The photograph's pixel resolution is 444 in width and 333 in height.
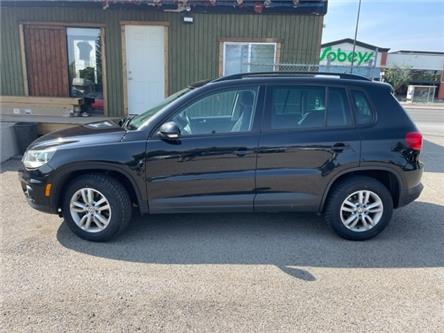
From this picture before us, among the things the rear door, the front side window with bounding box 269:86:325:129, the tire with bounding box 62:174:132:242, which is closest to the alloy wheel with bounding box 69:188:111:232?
the tire with bounding box 62:174:132:242

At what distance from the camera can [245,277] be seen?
121 inches

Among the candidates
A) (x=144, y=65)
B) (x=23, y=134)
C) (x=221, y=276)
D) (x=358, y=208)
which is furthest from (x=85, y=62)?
(x=358, y=208)

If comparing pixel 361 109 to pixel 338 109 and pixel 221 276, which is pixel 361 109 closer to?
pixel 338 109

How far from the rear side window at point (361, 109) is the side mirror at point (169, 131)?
197 centimetres

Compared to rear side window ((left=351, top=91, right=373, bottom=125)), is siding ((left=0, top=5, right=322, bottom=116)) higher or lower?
higher

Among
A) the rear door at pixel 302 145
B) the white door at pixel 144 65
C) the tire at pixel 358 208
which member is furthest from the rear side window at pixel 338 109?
the white door at pixel 144 65

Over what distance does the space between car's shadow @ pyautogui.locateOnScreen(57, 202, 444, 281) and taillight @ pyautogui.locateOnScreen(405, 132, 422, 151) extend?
1074mm

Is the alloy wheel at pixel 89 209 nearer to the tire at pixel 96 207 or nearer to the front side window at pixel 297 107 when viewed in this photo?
the tire at pixel 96 207

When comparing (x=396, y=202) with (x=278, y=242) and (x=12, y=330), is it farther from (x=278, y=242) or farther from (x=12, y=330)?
(x=12, y=330)

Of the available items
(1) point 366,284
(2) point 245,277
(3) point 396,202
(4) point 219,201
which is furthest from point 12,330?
(3) point 396,202

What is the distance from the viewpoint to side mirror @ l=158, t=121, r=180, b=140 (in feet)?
11.1

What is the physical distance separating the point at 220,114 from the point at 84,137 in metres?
1.50

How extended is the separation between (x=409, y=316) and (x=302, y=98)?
2299 mm

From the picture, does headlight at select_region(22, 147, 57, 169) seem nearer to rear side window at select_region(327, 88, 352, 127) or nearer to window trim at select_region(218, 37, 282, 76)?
rear side window at select_region(327, 88, 352, 127)
